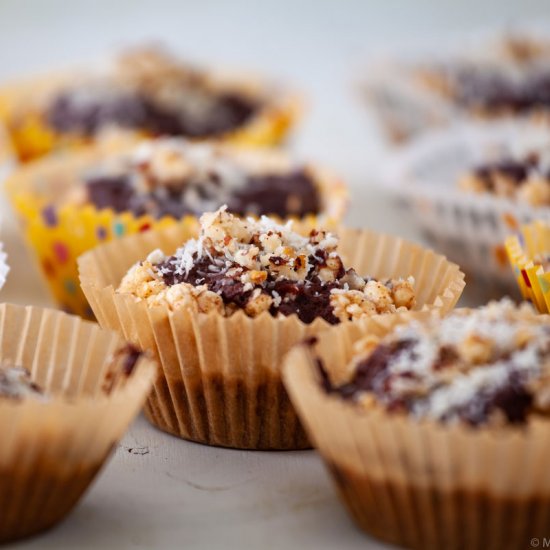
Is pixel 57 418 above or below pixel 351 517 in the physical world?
above

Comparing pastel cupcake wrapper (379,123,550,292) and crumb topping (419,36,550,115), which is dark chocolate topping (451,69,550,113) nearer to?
crumb topping (419,36,550,115)

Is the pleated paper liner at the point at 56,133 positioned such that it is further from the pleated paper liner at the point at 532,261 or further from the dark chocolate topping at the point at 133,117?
the pleated paper liner at the point at 532,261

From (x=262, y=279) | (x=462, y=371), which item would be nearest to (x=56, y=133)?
(x=262, y=279)

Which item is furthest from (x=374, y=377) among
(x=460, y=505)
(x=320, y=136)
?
(x=320, y=136)

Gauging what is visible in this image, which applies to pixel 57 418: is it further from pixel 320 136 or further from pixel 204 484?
pixel 320 136

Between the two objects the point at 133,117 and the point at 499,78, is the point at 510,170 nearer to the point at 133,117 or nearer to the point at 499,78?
the point at 499,78

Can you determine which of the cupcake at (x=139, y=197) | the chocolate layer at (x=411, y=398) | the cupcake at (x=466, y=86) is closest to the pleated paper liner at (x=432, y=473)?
the chocolate layer at (x=411, y=398)
